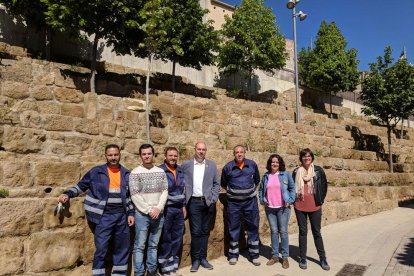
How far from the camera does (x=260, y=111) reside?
13586 millimetres

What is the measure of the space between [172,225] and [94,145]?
10.5 ft

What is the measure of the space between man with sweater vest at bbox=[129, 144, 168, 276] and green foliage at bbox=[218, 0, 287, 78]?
1641cm

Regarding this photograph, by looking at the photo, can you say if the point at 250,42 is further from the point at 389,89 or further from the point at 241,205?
the point at 241,205

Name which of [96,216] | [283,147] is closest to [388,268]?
[96,216]

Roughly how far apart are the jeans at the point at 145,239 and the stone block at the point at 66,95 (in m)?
4.39

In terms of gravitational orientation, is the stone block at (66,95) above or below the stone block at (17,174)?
above

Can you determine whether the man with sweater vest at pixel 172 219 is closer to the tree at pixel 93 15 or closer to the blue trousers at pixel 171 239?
the blue trousers at pixel 171 239

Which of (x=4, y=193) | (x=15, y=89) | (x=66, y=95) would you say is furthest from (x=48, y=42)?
(x=4, y=193)

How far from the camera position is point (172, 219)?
5.11 metres

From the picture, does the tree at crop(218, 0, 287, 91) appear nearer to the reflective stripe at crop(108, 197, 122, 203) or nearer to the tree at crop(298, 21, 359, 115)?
the tree at crop(298, 21, 359, 115)

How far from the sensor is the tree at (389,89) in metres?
14.9

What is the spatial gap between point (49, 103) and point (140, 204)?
4.17 m

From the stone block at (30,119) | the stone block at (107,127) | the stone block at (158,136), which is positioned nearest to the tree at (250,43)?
the stone block at (158,136)

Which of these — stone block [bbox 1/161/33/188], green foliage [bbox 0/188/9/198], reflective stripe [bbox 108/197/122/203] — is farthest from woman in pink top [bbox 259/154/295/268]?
green foliage [bbox 0/188/9/198]
